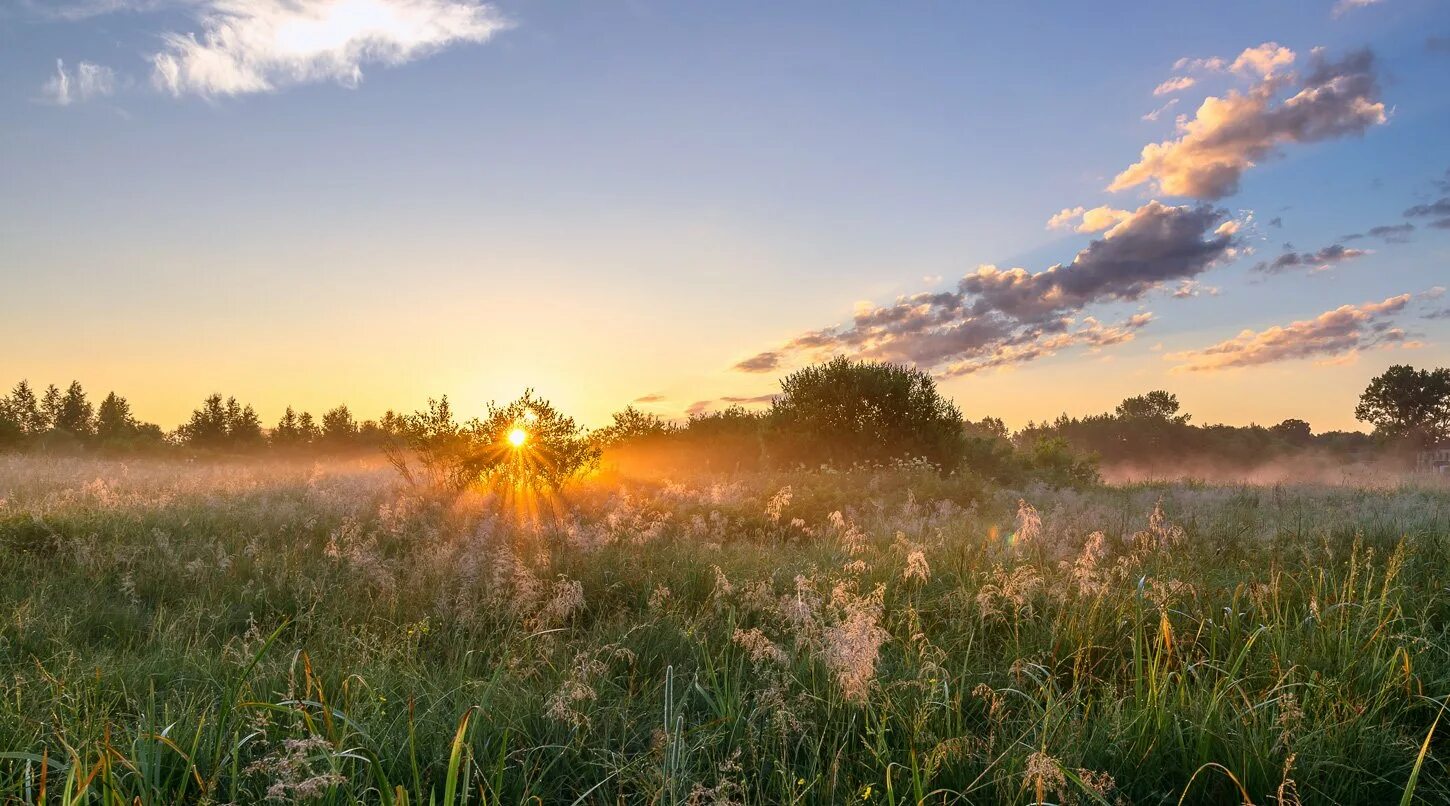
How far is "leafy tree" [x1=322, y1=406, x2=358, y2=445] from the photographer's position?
51312 millimetres

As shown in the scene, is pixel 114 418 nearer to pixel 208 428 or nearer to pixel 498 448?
pixel 208 428

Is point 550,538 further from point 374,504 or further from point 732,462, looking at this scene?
point 732,462

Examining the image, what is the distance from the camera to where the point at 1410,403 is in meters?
52.1

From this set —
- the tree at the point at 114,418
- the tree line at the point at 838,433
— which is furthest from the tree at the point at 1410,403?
the tree at the point at 114,418

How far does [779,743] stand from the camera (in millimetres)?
3186

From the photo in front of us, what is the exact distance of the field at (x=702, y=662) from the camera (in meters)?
2.81

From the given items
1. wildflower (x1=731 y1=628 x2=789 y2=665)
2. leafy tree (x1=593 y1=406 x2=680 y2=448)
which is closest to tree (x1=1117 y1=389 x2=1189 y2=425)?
leafy tree (x1=593 y1=406 x2=680 y2=448)

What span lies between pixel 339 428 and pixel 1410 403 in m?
70.9

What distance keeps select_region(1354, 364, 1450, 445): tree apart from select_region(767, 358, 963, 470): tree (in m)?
43.5

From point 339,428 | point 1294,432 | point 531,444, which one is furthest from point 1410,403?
point 339,428

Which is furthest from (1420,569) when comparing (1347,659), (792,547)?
(792,547)

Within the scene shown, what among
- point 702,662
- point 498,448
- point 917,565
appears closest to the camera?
point 702,662

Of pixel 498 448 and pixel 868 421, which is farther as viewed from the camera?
pixel 868 421

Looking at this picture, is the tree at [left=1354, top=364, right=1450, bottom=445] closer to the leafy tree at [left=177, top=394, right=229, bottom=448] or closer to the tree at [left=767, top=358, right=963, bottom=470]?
the tree at [left=767, top=358, right=963, bottom=470]
